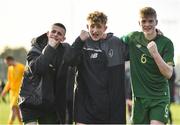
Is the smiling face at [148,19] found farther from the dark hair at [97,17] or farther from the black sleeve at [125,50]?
the dark hair at [97,17]

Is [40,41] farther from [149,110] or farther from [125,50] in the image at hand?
[149,110]

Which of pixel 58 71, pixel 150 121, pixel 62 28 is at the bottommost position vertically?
pixel 150 121

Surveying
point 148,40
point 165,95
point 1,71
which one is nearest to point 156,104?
point 165,95

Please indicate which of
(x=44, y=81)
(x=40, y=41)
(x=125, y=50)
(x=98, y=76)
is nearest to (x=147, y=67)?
(x=125, y=50)

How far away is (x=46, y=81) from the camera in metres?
9.00

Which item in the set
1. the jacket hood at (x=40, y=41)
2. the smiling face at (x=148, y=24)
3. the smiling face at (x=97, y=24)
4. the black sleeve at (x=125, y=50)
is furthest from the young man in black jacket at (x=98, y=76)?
the jacket hood at (x=40, y=41)

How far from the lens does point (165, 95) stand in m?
9.05

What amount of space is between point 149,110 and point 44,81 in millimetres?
1444

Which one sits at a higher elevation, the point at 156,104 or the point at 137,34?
the point at 137,34

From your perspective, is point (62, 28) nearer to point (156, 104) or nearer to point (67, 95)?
point (67, 95)

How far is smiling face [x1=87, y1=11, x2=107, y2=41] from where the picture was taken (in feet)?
28.0

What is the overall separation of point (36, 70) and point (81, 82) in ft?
2.04

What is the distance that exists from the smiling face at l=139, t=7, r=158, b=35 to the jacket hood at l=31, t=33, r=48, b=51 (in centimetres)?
131

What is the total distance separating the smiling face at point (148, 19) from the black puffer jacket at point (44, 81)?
105 cm
